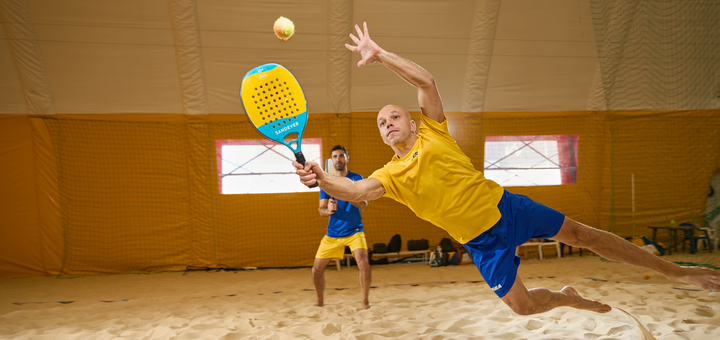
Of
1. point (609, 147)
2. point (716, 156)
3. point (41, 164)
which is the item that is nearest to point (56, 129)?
point (41, 164)

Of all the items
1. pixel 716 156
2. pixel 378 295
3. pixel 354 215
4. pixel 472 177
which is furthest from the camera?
pixel 716 156

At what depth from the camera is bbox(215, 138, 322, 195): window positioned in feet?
27.1

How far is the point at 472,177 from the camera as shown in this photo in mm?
2494

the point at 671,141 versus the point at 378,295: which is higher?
the point at 671,141

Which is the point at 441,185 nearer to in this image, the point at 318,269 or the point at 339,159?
the point at 339,159

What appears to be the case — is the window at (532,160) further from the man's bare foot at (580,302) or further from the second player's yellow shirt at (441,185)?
the second player's yellow shirt at (441,185)

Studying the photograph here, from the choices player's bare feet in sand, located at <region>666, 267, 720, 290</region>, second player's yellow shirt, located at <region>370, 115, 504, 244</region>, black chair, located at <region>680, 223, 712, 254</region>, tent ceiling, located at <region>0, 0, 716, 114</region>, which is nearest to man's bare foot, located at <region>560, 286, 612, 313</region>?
player's bare feet in sand, located at <region>666, 267, 720, 290</region>

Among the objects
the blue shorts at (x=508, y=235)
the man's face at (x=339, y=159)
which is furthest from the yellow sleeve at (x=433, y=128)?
the man's face at (x=339, y=159)

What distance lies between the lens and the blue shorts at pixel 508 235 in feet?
8.19

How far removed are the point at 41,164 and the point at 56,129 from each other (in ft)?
2.25

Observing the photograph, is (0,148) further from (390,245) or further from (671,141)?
(671,141)

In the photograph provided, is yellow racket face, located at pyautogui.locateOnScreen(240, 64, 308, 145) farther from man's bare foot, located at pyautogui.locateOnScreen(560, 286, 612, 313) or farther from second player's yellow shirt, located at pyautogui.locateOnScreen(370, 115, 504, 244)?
man's bare foot, located at pyautogui.locateOnScreen(560, 286, 612, 313)

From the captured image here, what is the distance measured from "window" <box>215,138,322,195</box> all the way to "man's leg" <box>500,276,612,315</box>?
19.8 ft

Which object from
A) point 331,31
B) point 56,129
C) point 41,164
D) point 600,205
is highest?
point 331,31
